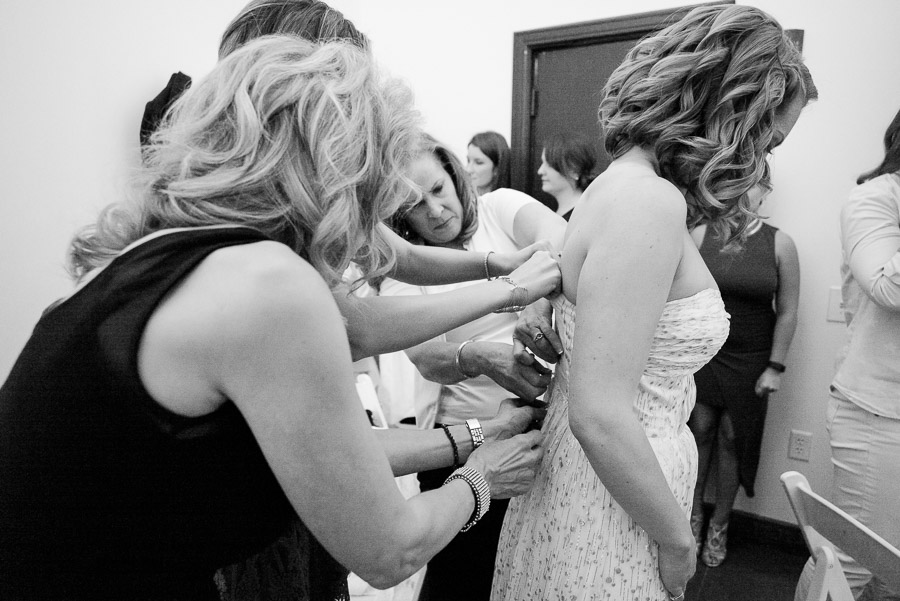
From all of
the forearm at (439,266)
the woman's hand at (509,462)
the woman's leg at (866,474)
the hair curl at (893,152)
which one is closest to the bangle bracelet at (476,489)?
the woman's hand at (509,462)

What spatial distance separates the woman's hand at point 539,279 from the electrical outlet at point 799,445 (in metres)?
2.30

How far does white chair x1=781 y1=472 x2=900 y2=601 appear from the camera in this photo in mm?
1074

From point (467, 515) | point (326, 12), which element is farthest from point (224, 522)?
point (326, 12)

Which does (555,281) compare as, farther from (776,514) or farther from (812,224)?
(776,514)

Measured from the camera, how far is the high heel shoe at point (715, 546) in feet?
9.61

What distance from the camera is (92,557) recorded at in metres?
0.72

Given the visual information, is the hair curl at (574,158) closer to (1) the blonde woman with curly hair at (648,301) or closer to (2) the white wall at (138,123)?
(2) the white wall at (138,123)

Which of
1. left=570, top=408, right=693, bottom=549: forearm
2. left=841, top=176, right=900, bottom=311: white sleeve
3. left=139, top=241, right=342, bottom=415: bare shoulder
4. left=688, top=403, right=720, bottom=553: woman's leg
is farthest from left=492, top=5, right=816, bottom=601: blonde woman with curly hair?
left=688, top=403, right=720, bottom=553: woman's leg

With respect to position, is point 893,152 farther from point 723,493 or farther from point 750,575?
point 750,575

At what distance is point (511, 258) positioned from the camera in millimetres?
1439

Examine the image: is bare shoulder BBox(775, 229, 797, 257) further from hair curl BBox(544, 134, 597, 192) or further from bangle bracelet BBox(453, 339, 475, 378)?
bangle bracelet BBox(453, 339, 475, 378)

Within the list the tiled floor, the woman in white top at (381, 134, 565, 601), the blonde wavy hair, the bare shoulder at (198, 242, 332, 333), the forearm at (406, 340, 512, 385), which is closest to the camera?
the bare shoulder at (198, 242, 332, 333)

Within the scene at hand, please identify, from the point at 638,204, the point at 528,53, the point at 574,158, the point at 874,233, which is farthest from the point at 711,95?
the point at 528,53

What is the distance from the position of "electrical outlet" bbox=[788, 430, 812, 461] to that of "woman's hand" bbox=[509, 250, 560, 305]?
2303 millimetres
